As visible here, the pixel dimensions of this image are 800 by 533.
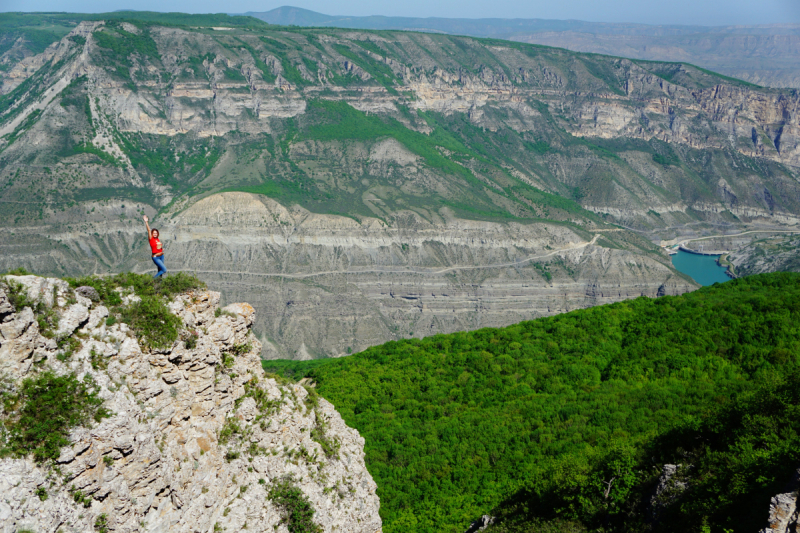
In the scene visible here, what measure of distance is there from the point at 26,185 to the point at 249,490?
5898 inches

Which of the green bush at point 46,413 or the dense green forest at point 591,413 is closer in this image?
the green bush at point 46,413

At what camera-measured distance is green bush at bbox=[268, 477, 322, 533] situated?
24156 millimetres

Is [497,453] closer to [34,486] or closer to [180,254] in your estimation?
[34,486]

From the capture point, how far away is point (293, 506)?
24594mm

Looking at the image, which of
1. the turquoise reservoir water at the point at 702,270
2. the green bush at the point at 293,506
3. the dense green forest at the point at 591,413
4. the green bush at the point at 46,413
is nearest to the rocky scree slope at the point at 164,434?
the green bush at the point at 293,506

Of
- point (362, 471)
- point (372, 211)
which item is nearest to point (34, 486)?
point (362, 471)

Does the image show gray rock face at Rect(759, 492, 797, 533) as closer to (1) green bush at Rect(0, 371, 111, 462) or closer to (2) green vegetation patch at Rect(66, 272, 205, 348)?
(2) green vegetation patch at Rect(66, 272, 205, 348)

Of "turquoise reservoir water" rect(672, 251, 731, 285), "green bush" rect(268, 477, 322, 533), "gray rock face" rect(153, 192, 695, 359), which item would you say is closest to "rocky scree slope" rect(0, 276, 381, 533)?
"green bush" rect(268, 477, 322, 533)

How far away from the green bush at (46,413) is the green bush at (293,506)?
8261mm

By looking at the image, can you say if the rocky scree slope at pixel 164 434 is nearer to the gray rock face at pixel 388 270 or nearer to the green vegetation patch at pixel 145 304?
the green vegetation patch at pixel 145 304

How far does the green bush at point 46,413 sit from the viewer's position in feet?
55.6

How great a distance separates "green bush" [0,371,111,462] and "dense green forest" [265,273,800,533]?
21.3 m

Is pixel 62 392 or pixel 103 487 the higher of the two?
pixel 62 392

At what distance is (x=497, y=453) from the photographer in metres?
44.4
